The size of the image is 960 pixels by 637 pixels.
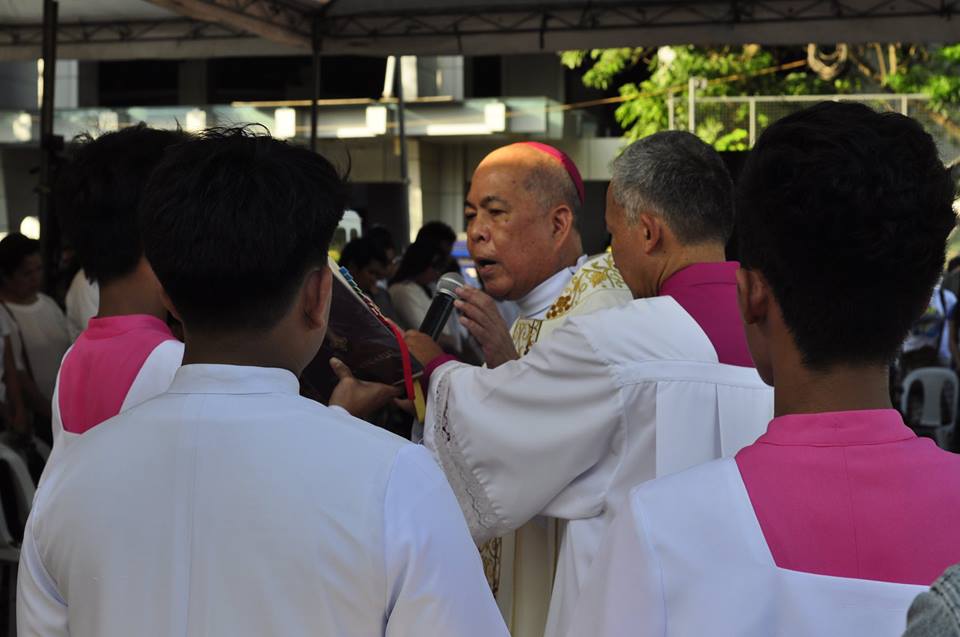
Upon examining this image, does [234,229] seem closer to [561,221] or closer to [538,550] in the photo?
[538,550]

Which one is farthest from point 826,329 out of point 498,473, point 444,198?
point 444,198

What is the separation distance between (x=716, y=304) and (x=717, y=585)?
1.32 m

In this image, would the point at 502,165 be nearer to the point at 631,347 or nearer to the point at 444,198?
the point at 631,347

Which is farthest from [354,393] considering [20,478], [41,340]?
[41,340]

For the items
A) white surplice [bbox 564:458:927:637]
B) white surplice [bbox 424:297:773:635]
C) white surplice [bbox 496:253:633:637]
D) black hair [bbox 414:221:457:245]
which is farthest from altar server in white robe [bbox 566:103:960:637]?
black hair [bbox 414:221:457:245]

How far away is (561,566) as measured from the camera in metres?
2.63

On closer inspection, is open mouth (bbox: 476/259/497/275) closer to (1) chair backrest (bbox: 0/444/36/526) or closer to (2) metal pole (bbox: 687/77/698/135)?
(1) chair backrest (bbox: 0/444/36/526)

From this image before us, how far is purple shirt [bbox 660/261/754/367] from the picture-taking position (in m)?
2.55

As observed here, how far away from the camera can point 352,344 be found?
247cm

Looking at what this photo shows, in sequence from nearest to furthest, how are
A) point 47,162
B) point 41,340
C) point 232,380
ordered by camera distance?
1. point 232,380
2. point 41,340
3. point 47,162

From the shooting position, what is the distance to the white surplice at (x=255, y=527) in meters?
1.34

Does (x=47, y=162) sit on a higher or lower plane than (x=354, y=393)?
higher

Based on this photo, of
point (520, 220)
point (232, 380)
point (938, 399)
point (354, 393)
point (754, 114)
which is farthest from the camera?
point (754, 114)

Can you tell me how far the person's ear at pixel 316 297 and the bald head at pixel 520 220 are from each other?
2.00m
